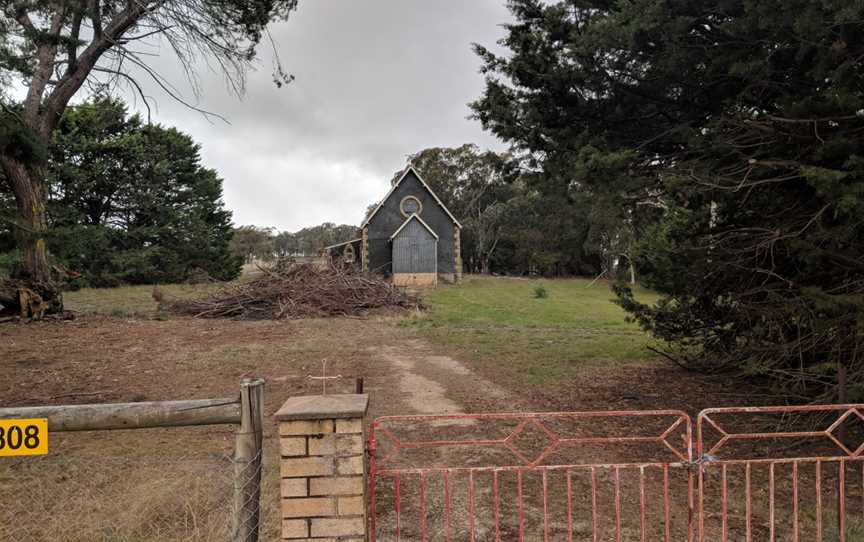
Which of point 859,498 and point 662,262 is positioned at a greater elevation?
point 662,262

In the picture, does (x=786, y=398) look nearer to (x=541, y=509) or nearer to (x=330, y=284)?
(x=541, y=509)

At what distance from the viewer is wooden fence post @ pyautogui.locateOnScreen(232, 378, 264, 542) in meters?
2.73

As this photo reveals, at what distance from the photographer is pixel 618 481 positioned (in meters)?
3.38

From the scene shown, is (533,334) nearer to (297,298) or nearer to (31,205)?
(297,298)

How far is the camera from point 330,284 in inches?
790

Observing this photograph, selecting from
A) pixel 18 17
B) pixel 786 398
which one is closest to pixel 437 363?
pixel 786 398

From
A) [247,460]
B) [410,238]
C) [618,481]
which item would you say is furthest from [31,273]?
[410,238]

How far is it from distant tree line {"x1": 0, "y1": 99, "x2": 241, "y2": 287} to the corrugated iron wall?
1281 cm

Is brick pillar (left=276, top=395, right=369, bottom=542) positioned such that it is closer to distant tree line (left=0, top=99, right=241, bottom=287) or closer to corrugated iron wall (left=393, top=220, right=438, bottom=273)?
distant tree line (left=0, top=99, right=241, bottom=287)

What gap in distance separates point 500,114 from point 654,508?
4.94 metres

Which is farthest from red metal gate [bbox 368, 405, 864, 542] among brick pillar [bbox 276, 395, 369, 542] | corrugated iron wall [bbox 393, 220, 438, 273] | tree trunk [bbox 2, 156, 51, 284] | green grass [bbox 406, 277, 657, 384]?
corrugated iron wall [bbox 393, 220, 438, 273]

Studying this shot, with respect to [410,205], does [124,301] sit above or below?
below

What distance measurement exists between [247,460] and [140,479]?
251 cm

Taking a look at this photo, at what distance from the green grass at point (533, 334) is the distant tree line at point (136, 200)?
785 inches
